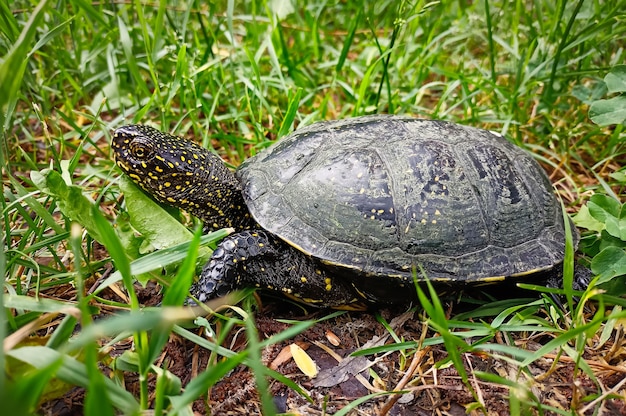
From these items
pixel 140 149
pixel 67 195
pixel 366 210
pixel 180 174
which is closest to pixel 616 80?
pixel 366 210

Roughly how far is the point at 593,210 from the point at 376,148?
89cm

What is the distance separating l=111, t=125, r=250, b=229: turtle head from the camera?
1.72 metres

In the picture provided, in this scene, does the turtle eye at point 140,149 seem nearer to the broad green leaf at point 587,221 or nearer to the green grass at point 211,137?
the green grass at point 211,137

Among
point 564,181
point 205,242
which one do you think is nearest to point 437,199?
point 205,242

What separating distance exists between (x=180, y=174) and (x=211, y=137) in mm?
660

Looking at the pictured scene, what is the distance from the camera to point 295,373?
1494mm

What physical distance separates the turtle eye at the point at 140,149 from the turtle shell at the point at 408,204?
1.30 feet

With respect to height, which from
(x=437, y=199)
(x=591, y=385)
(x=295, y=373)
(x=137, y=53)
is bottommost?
(x=591, y=385)

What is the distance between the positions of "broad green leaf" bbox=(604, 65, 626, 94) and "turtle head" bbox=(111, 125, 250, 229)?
160 cm

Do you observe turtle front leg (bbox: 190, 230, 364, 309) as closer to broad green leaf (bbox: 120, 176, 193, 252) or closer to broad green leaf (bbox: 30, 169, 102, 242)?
broad green leaf (bbox: 120, 176, 193, 252)

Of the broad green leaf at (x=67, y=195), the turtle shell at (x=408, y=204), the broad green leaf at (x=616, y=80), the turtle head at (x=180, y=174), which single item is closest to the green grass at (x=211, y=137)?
the broad green leaf at (x=67, y=195)

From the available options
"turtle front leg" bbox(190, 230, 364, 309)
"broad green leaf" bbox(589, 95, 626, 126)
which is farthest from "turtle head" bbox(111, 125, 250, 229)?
"broad green leaf" bbox(589, 95, 626, 126)

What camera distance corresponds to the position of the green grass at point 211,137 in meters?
1.07

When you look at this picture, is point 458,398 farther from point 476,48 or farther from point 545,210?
point 476,48
